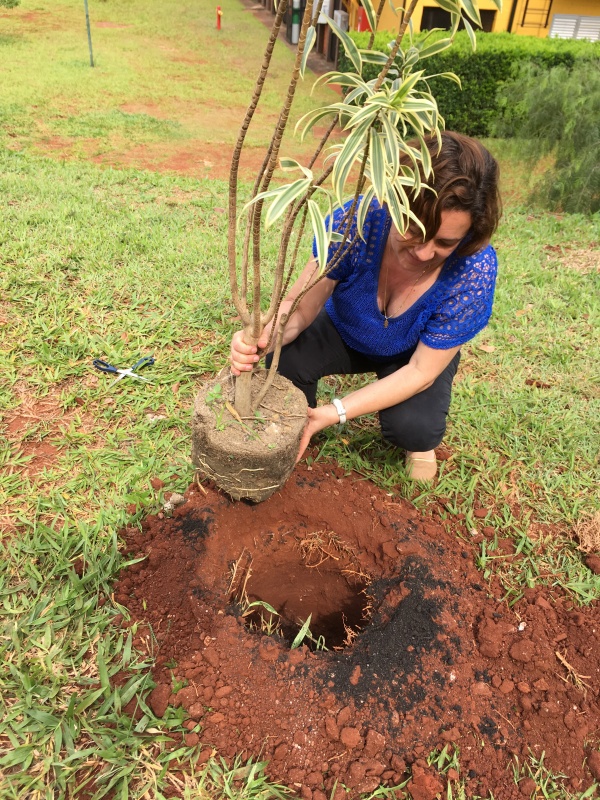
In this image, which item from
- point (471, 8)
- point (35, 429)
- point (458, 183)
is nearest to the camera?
point (471, 8)

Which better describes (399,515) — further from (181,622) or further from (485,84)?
(485,84)

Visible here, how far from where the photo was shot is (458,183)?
1.64m

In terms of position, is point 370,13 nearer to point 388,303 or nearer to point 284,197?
point 284,197

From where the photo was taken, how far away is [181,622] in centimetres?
174

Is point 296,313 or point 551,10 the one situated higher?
point 551,10

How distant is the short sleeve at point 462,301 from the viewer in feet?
6.57

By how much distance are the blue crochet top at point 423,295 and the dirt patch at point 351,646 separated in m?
0.65

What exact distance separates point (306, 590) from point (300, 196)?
52.0 inches

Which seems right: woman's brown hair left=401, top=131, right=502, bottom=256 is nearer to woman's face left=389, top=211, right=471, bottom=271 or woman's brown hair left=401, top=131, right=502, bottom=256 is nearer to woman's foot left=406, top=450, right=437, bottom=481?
woman's face left=389, top=211, right=471, bottom=271

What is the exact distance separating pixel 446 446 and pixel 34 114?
6.58m

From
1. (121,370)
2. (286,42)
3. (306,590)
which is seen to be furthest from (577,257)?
(286,42)

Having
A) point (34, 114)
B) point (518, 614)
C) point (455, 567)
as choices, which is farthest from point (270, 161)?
point (34, 114)

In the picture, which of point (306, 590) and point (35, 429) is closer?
point (306, 590)

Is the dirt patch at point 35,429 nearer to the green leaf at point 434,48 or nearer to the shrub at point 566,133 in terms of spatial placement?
the green leaf at point 434,48
